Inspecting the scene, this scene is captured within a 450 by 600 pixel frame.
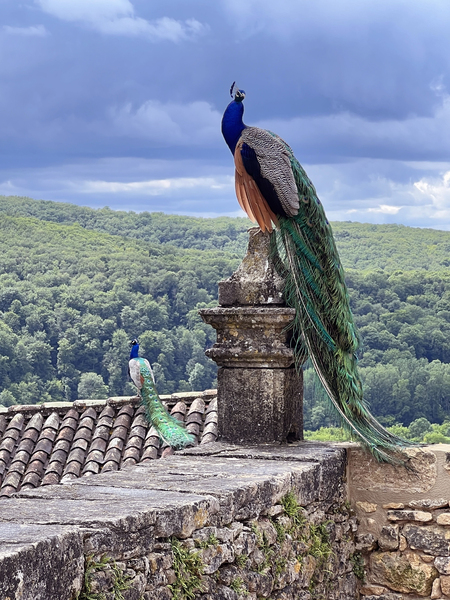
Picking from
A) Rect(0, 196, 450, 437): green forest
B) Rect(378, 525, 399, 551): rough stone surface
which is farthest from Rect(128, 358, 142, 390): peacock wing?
Rect(378, 525, 399, 551): rough stone surface

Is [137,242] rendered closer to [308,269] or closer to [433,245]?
[433,245]

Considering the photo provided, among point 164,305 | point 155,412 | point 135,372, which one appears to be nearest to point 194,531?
point 155,412

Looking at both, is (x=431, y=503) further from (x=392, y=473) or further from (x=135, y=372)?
(x=135, y=372)

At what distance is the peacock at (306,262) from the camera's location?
15.4 feet

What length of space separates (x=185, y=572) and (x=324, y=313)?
2069mm

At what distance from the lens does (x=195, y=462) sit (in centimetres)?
415

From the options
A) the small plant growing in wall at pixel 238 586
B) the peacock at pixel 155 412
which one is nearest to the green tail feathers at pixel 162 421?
the peacock at pixel 155 412

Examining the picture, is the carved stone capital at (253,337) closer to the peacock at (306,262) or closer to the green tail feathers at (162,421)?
the peacock at (306,262)

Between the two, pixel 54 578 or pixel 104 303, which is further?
pixel 104 303

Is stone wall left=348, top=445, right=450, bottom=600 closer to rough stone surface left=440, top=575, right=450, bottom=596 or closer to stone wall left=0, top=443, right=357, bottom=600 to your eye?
rough stone surface left=440, top=575, right=450, bottom=596

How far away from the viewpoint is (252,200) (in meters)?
4.89

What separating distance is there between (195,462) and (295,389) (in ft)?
3.02

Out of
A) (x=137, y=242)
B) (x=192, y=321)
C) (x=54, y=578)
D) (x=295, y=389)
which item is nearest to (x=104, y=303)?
(x=192, y=321)

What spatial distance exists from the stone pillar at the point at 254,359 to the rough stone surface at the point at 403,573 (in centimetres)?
78
